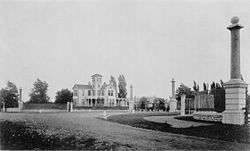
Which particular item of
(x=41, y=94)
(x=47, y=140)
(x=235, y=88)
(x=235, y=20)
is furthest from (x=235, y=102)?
(x=41, y=94)

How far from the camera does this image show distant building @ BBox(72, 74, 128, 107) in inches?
2721

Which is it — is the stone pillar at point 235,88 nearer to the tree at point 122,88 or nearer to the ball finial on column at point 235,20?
the ball finial on column at point 235,20

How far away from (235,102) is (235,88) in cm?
56

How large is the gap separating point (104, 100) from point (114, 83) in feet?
18.6

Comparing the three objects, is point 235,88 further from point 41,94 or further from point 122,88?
point 122,88

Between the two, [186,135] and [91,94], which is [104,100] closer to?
[91,94]

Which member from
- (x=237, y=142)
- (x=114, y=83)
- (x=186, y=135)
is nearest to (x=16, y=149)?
(x=186, y=135)

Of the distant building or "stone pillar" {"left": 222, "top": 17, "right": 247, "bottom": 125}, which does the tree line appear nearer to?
the distant building

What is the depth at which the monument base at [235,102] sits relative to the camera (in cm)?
1282

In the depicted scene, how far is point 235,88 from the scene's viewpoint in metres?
13.1

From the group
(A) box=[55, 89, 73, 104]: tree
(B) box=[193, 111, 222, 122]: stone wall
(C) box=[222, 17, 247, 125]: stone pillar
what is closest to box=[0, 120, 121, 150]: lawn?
(C) box=[222, 17, 247, 125]: stone pillar

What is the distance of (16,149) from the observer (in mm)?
10500

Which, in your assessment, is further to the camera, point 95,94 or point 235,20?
point 95,94

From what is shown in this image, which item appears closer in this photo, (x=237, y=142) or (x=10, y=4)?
(x=237, y=142)
